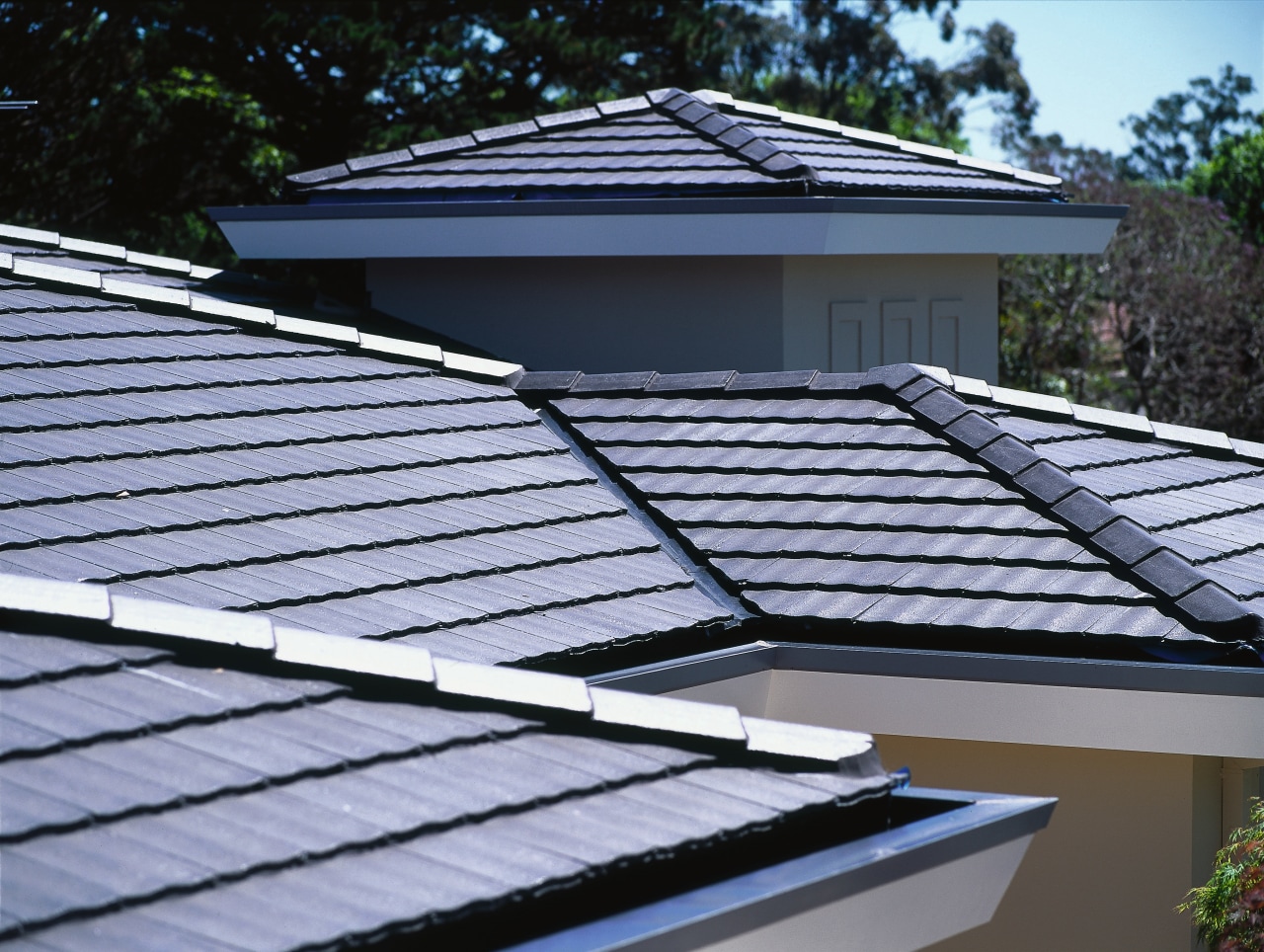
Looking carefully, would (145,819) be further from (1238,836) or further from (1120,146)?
(1120,146)

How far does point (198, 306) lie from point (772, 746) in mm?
5172

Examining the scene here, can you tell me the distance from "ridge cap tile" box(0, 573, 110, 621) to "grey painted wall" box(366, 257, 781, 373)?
5741 mm

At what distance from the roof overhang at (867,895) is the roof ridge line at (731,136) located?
5674 mm

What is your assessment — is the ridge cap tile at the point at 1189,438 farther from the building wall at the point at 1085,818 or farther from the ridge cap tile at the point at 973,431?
the building wall at the point at 1085,818

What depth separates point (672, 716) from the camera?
3477 millimetres

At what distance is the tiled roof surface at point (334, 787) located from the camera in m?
2.48

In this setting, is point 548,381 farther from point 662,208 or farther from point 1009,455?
point 1009,455

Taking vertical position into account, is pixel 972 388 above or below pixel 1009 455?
above

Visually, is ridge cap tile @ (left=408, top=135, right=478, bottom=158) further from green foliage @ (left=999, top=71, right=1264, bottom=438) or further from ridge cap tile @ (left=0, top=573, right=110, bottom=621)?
green foliage @ (left=999, top=71, right=1264, bottom=438)

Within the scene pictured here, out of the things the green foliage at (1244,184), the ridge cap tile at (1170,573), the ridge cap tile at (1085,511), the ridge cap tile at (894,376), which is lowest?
the ridge cap tile at (1170,573)

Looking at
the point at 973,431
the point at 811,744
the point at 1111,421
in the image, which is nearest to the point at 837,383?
the point at 973,431

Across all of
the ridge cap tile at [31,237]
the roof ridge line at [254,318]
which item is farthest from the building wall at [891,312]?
the ridge cap tile at [31,237]

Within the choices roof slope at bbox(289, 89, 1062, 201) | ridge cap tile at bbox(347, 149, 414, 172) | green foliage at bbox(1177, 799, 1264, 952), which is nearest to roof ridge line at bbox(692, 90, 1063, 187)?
roof slope at bbox(289, 89, 1062, 201)

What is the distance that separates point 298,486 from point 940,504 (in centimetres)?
283
